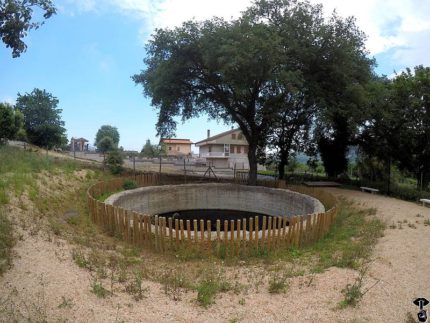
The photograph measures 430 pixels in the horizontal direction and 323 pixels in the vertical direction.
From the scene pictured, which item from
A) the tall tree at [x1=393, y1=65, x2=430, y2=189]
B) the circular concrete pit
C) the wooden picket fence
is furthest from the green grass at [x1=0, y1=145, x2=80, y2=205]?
the tall tree at [x1=393, y1=65, x2=430, y2=189]

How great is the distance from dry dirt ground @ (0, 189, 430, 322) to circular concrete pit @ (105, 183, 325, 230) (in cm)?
1116

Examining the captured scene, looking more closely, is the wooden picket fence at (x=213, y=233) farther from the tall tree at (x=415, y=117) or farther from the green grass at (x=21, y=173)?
the tall tree at (x=415, y=117)

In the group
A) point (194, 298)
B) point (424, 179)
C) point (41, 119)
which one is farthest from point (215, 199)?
point (41, 119)

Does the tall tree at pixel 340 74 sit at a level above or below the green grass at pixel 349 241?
above

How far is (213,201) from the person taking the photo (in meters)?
22.6

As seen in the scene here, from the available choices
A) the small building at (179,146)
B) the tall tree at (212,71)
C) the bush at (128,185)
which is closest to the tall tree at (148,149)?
the small building at (179,146)

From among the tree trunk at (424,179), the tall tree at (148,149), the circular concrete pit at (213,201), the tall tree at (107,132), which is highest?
the tall tree at (107,132)

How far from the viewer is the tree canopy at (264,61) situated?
18766 millimetres

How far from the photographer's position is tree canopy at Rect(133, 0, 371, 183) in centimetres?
1877

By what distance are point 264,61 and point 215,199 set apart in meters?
9.30

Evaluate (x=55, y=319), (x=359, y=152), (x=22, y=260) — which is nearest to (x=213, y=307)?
(x=55, y=319)

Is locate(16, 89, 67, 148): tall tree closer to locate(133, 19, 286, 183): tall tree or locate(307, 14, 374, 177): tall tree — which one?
locate(133, 19, 286, 183): tall tree

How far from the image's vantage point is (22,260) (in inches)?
262

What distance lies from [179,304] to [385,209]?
11.9 metres
